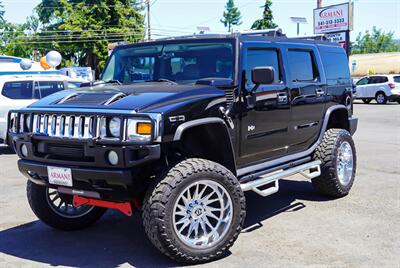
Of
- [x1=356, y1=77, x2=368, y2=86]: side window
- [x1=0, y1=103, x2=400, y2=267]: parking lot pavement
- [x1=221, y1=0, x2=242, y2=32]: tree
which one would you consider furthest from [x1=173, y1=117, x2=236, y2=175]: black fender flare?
[x1=221, y1=0, x2=242, y2=32]: tree

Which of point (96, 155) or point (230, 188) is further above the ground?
point (96, 155)

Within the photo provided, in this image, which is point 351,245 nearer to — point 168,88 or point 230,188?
point 230,188

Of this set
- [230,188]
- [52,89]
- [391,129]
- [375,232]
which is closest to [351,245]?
[375,232]

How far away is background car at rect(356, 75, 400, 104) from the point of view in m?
27.3

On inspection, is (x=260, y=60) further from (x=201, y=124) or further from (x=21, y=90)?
(x=21, y=90)

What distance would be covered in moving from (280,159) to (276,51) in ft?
4.14

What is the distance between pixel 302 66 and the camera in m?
6.22

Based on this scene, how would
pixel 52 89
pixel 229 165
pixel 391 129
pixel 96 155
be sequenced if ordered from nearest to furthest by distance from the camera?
1. pixel 96 155
2. pixel 229 165
3. pixel 52 89
4. pixel 391 129

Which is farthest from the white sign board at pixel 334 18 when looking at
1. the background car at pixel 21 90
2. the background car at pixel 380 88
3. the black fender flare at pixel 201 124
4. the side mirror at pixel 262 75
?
the black fender flare at pixel 201 124

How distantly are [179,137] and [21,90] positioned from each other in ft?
27.8

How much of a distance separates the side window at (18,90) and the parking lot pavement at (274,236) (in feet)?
14.9

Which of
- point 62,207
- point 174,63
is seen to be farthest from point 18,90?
point 174,63

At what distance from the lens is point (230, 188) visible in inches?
177

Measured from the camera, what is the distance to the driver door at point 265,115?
5.11 metres
